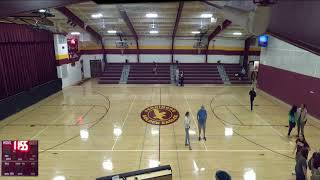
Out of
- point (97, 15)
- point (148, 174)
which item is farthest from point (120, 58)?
point (148, 174)

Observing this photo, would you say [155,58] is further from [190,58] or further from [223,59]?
[223,59]

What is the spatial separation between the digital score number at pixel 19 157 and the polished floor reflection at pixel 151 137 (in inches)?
70.0

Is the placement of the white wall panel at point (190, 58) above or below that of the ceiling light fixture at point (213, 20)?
below

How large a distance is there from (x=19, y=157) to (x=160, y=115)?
8208mm

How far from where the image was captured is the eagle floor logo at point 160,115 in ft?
39.5

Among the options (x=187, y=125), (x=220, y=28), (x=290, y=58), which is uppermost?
(x=220, y=28)

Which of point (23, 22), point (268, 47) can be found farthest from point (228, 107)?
point (23, 22)

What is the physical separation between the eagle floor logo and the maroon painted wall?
22.5 feet

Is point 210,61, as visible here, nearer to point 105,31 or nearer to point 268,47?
point 268,47

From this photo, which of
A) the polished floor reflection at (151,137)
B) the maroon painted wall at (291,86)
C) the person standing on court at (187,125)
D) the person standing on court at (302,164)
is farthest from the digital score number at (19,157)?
the maroon painted wall at (291,86)

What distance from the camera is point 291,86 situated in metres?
14.2

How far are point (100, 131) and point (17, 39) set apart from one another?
8480 millimetres

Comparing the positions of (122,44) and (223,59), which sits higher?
(122,44)

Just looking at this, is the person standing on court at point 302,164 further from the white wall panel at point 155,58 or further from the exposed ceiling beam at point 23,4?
the white wall panel at point 155,58
